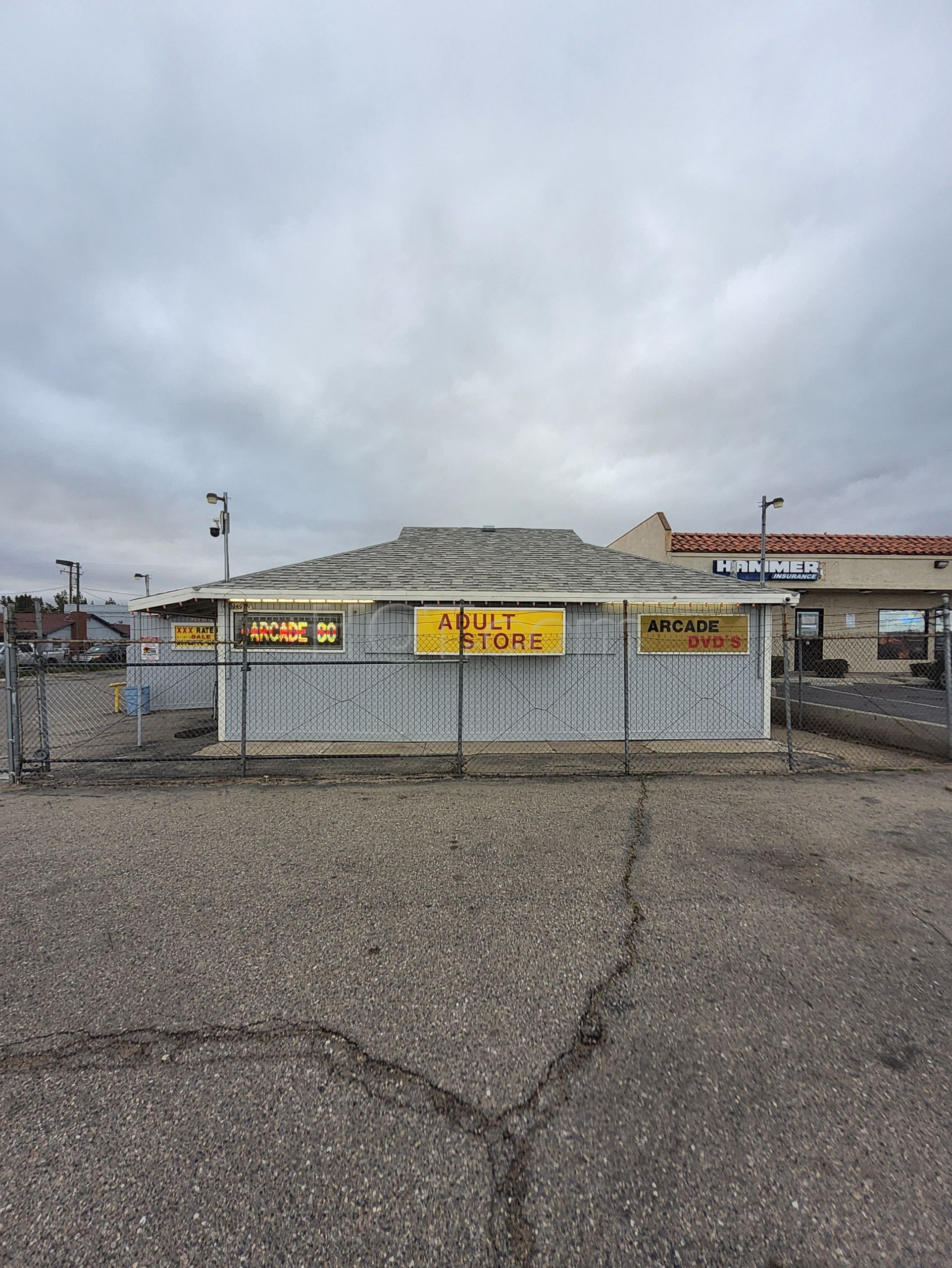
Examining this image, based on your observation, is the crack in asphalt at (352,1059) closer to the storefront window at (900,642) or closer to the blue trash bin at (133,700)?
the blue trash bin at (133,700)

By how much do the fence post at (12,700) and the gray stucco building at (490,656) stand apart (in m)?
2.65

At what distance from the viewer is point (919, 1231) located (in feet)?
5.47

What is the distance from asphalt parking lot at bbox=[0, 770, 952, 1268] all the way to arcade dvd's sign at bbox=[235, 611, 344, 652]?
16.9 feet

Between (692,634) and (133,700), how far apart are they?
13.4 meters

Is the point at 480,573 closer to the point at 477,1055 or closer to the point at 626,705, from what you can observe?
the point at 626,705

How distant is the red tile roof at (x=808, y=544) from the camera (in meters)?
24.6

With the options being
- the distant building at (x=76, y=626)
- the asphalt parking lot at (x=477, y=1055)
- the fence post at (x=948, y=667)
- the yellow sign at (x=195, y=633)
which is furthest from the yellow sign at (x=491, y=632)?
the distant building at (x=76, y=626)

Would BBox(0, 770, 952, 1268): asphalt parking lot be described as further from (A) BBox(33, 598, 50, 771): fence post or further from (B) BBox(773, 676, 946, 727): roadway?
(B) BBox(773, 676, 946, 727): roadway

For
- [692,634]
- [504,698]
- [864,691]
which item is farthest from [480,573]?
[864,691]

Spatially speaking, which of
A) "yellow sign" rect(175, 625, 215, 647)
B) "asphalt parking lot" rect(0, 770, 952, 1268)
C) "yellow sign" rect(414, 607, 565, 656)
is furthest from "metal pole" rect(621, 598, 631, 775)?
"yellow sign" rect(175, 625, 215, 647)

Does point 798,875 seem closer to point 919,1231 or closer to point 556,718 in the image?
point 919,1231

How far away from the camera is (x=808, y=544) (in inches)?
984

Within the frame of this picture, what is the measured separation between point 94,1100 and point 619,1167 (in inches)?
87.1

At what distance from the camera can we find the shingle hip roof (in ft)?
30.7
